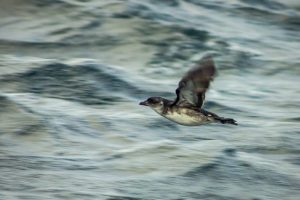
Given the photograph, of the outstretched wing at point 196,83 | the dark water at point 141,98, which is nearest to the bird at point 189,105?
the outstretched wing at point 196,83

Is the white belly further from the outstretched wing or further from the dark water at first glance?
the dark water

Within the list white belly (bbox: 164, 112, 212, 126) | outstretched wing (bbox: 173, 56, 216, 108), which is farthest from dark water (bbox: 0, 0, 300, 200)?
outstretched wing (bbox: 173, 56, 216, 108)

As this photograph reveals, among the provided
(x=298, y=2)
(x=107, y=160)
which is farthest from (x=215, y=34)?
(x=107, y=160)

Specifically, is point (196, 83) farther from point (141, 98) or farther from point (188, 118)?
point (141, 98)

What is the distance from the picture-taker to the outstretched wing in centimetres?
1075

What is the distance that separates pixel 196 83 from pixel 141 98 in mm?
4497

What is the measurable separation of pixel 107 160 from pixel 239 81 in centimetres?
562

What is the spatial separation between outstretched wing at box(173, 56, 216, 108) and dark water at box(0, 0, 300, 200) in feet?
2.56

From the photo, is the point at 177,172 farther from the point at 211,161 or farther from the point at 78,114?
the point at 78,114

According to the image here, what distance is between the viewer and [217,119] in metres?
11.4

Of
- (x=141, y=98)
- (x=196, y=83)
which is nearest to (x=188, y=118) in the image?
(x=196, y=83)

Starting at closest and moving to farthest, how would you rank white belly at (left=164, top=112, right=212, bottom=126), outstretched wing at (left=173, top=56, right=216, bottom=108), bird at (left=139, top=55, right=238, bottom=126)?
outstretched wing at (left=173, top=56, right=216, bottom=108)
bird at (left=139, top=55, right=238, bottom=126)
white belly at (left=164, top=112, right=212, bottom=126)

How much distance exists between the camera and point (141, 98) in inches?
607

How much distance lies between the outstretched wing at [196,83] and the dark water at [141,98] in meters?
0.78
